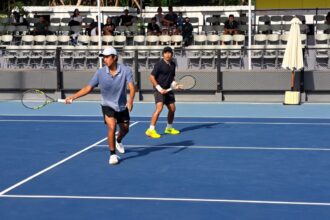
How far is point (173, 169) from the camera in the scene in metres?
10.9

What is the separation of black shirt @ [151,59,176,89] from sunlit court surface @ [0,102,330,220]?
115 cm

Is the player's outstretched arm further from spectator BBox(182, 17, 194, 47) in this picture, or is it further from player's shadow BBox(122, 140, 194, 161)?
spectator BBox(182, 17, 194, 47)

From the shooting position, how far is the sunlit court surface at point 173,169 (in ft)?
27.6

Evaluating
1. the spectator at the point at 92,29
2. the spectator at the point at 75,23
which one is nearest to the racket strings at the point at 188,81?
the spectator at the point at 92,29

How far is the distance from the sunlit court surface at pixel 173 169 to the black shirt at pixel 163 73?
1146mm

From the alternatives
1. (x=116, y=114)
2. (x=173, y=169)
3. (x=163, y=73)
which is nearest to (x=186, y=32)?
(x=163, y=73)

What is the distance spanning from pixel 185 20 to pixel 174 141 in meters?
12.8

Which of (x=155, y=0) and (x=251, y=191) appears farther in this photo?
(x=155, y=0)

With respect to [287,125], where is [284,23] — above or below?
above

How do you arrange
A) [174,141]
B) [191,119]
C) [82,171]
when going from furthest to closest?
[191,119] < [174,141] < [82,171]

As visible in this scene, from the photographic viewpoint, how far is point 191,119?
17.4m

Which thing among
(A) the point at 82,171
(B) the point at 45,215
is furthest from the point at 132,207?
(A) the point at 82,171

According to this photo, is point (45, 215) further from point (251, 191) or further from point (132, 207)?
point (251, 191)

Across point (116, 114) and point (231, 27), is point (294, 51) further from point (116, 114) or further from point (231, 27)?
point (116, 114)
